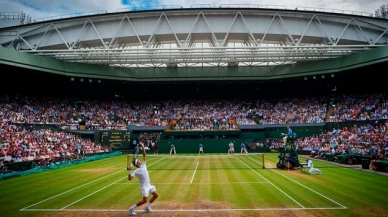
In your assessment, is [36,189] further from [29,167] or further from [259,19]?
[259,19]

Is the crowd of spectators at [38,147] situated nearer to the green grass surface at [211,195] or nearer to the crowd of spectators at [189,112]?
the crowd of spectators at [189,112]

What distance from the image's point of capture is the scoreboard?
43406 mm

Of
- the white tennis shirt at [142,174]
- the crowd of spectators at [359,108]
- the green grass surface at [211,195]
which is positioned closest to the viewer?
the white tennis shirt at [142,174]

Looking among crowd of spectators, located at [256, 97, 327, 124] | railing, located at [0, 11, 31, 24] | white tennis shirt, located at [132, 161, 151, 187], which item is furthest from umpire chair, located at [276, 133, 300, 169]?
railing, located at [0, 11, 31, 24]

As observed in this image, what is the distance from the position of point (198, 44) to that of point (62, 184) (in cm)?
3181

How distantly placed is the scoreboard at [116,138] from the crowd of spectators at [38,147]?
8.13 ft

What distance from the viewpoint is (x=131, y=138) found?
44156 millimetres

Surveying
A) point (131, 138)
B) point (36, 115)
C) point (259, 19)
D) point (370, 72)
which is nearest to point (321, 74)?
point (370, 72)

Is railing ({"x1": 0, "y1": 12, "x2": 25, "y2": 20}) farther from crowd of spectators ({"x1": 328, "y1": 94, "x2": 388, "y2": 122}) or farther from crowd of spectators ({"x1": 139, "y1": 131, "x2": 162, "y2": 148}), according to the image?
crowd of spectators ({"x1": 328, "y1": 94, "x2": 388, "y2": 122})

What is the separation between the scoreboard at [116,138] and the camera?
43.4 metres

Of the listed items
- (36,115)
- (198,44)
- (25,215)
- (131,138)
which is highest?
(198,44)

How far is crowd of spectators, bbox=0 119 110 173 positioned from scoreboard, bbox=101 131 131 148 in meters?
2.48

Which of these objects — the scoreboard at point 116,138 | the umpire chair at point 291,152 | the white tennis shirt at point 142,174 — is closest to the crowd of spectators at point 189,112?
the scoreboard at point 116,138

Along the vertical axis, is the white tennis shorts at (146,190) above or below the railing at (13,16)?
below
